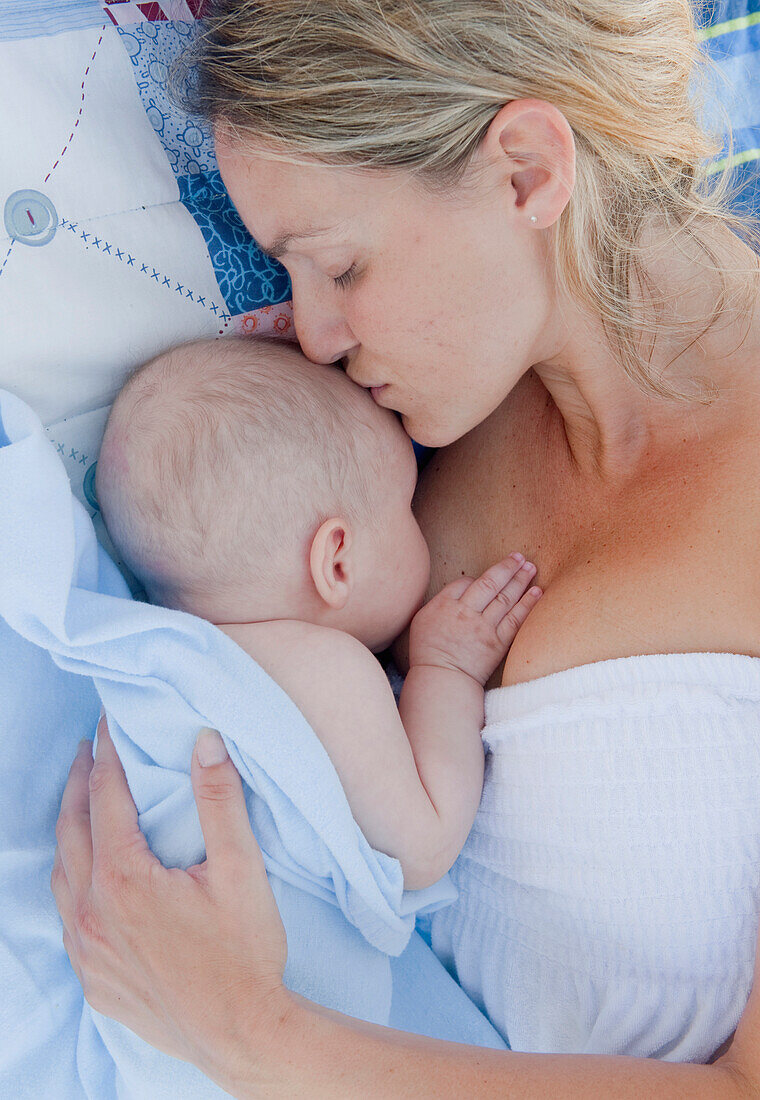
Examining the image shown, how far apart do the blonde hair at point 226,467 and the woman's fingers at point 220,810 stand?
263 millimetres

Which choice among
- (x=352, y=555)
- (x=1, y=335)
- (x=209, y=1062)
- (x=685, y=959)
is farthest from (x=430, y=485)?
(x=209, y=1062)

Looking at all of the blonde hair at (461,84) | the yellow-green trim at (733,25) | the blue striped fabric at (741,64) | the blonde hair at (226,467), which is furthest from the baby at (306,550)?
the yellow-green trim at (733,25)

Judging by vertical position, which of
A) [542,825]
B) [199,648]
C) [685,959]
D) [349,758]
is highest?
[199,648]

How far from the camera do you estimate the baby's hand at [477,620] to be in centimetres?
148

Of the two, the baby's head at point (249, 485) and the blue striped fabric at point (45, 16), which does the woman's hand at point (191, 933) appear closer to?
the baby's head at point (249, 485)

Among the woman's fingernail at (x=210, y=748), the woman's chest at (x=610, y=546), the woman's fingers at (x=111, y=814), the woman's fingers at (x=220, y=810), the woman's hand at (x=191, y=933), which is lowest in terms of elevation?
the woman's hand at (x=191, y=933)

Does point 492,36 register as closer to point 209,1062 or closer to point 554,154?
point 554,154

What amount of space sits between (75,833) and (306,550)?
528 mm

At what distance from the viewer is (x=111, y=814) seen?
1241mm

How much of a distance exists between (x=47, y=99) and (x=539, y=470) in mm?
1006

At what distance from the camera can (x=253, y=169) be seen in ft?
3.86

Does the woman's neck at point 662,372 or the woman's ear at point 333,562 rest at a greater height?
the woman's neck at point 662,372

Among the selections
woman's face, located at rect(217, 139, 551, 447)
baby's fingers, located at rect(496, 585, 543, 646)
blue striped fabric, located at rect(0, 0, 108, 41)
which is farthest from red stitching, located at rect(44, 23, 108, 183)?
baby's fingers, located at rect(496, 585, 543, 646)

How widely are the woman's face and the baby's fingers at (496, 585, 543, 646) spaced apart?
321 mm
